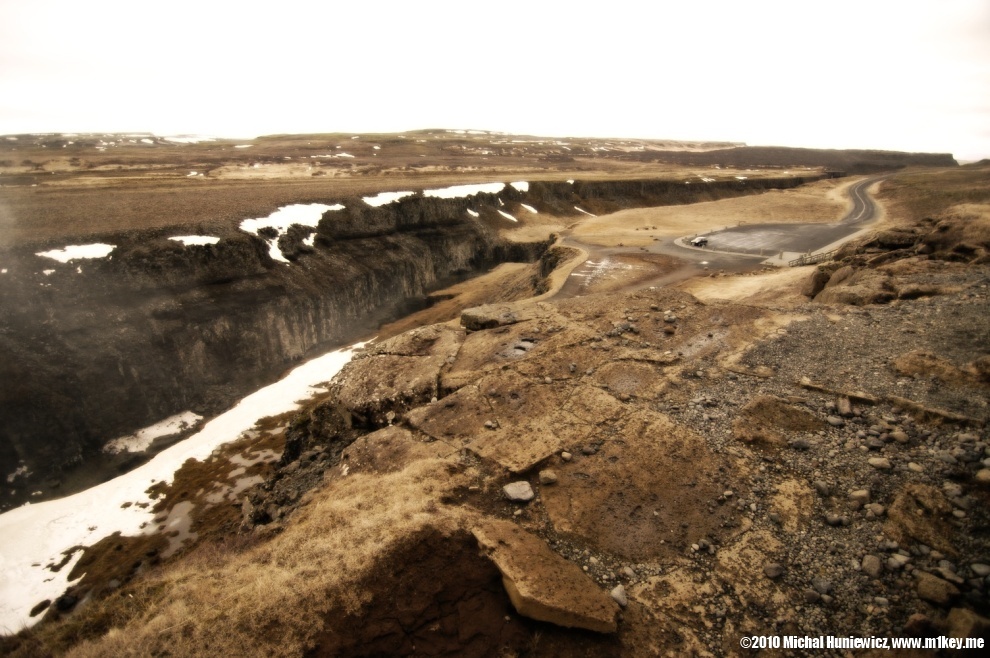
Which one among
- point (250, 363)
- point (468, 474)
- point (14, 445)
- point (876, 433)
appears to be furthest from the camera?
point (250, 363)

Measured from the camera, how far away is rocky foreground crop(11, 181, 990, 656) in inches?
308

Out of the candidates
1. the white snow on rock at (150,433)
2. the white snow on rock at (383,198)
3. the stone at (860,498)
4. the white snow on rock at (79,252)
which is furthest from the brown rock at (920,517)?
the white snow on rock at (383,198)

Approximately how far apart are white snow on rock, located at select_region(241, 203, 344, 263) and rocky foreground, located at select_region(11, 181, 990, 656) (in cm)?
2553

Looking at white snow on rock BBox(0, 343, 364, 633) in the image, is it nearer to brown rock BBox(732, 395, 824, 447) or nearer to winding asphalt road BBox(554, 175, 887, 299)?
winding asphalt road BBox(554, 175, 887, 299)

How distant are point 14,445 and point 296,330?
16319mm

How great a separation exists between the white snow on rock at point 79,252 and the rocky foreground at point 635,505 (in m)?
23.6

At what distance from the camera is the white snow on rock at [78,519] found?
1789cm

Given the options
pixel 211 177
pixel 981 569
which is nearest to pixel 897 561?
pixel 981 569

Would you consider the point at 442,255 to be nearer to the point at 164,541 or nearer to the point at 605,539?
the point at 164,541

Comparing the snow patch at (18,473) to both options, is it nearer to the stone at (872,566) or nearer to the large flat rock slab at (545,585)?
the large flat rock slab at (545,585)

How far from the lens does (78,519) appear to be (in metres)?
21.5

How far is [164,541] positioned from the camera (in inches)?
773

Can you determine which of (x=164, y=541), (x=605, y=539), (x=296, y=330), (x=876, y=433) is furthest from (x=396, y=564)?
(x=296, y=330)

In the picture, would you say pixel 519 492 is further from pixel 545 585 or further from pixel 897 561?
pixel 897 561
